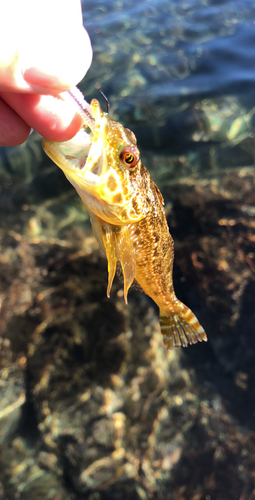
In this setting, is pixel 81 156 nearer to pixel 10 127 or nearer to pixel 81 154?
pixel 81 154

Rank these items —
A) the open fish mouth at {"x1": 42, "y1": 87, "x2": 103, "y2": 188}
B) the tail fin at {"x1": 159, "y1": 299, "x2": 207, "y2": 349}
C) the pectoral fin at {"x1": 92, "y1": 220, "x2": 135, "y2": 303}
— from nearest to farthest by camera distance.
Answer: the open fish mouth at {"x1": 42, "y1": 87, "x2": 103, "y2": 188} < the pectoral fin at {"x1": 92, "y1": 220, "x2": 135, "y2": 303} < the tail fin at {"x1": 159, "y1": 299, "x2": 207, "y2": 349}

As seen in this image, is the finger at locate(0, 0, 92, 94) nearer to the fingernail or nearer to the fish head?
the fingernail

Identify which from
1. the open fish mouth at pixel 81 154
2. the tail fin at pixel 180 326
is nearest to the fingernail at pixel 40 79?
the open fish mouth at pixel 81 154

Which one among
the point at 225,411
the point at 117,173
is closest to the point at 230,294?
the point at 225,411

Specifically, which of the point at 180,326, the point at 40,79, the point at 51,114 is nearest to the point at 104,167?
the point at 51,114

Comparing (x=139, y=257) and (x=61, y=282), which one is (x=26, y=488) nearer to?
(x=61, y=282)

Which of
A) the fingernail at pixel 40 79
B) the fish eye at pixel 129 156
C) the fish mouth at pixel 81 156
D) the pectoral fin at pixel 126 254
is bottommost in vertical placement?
the pectoral fin at pixel 126 254

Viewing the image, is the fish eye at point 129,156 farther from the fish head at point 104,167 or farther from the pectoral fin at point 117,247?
the pectoral fin at point 117,247

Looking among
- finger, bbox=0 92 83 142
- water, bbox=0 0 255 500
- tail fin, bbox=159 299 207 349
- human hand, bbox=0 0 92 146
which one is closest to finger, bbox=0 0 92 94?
human hand, bbox=0 0 92 146
